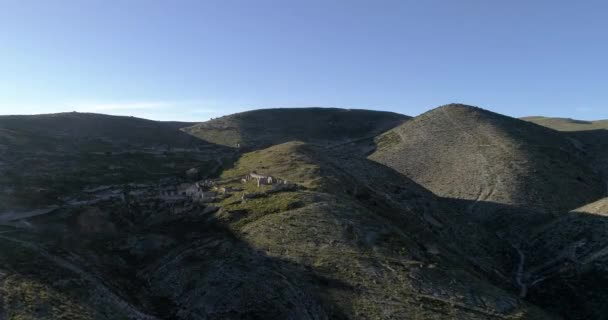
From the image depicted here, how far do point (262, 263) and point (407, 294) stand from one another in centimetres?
1240

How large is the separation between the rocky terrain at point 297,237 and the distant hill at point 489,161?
1.82 ft

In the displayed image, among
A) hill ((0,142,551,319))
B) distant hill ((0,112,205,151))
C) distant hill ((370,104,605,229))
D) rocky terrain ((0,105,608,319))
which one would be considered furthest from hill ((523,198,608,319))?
distant hill ((0,112,205,151))

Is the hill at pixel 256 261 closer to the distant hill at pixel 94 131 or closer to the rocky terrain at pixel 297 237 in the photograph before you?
the rocky terrain at pixel 297 237

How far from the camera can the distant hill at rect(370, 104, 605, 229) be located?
93062 mm

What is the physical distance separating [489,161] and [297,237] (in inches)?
2963

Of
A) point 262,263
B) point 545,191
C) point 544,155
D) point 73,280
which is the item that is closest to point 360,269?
point 262,263

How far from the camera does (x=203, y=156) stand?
131 m

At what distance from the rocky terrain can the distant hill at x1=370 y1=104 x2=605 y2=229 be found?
0.56 metres

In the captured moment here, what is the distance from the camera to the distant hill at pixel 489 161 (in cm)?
9306

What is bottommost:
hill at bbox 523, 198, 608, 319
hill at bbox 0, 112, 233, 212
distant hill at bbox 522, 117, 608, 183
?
hill at bbox 523, 198, 608, 319

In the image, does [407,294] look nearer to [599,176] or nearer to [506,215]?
[506,215]

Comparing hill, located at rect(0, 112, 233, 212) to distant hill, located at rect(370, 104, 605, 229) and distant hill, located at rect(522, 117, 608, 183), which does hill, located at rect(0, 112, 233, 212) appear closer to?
distant hill, located at rect(370, 104, 605, 229)

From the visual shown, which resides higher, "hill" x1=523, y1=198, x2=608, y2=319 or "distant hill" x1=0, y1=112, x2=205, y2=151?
"distant hill" x1=0, y1=112, x2=205, y2=151

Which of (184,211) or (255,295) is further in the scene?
(184,211)
